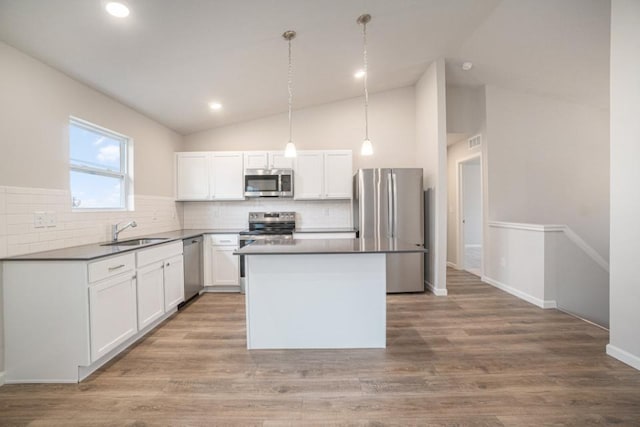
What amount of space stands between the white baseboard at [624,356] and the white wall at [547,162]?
2.53 m

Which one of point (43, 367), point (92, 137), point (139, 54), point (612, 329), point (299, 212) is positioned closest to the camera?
point (43, 367)

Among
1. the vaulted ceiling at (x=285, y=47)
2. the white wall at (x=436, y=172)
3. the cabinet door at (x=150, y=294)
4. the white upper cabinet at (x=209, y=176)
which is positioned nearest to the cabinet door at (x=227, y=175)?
the white upper cabinet at (x=209, y=176)

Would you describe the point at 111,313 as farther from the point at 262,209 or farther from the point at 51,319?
the point at 262,209

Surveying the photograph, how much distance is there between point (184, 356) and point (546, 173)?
5.74 m

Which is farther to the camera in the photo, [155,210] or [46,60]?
[155,210]

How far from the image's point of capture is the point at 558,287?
3.56m

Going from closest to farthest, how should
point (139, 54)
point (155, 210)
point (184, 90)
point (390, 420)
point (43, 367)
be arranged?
point (390, 420) → point (43, 367) → point (139, 54) → point (184, 90) → point (155, 210)

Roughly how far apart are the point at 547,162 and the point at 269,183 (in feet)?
15.1

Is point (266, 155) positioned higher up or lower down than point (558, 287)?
higher up

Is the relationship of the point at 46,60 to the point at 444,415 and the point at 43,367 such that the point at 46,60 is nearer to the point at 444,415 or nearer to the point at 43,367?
the point at 43,367

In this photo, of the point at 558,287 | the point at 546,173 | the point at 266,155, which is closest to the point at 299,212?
the point at 266,155

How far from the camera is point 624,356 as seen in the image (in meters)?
2.27

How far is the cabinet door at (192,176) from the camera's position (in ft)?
15.2

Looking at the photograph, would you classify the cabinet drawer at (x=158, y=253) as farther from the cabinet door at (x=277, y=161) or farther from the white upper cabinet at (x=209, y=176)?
the cabinet door at (x=277, y=161)
